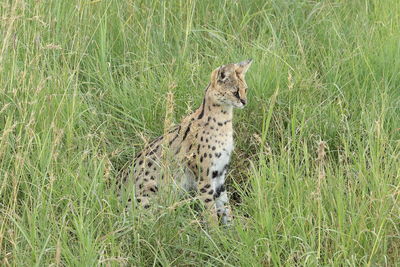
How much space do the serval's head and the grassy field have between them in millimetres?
201

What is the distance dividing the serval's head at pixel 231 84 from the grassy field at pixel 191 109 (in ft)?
0.66

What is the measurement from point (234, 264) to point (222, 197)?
35.3 inches

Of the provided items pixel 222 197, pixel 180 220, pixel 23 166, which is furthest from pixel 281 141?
pixel 23 166

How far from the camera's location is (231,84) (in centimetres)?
477

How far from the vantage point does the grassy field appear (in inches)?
152

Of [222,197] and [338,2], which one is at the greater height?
[338,2]

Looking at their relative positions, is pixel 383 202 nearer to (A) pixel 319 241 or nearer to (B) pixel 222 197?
(A) pixel 319 241

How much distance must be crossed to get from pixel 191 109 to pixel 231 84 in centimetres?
24

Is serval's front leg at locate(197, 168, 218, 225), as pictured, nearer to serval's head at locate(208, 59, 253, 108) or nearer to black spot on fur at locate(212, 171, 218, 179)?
black spot on fur at locate(212, 171, 218, 179)

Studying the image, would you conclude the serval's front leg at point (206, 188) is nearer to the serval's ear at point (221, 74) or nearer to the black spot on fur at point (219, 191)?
the black spot on fur at point (219, 191)

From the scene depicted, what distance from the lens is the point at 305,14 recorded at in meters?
6.16

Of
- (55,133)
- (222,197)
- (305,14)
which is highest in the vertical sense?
(305,14)

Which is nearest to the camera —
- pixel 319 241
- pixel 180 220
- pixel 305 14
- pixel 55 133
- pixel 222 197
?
pixel 319 241

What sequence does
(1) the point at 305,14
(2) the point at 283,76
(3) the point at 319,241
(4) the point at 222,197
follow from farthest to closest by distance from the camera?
(1) the point at 305,14, (2) the point at 283,76, (4) the point at 222,197, (3) the point at 319,241
